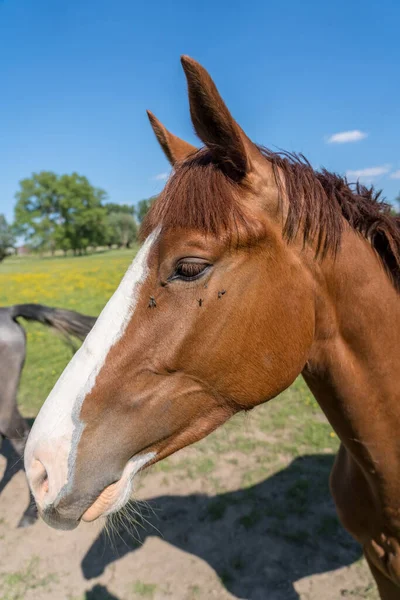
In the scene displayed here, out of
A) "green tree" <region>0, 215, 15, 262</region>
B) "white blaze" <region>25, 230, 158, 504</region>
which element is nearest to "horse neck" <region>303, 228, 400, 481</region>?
"white blaze" <region>25, 230, 158, 504</region>

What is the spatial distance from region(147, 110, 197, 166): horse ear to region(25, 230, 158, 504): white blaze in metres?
0.67

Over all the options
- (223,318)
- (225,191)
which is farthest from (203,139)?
(223,318)

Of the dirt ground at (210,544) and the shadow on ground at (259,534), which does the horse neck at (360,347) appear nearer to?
the dirt ground at (210,544)

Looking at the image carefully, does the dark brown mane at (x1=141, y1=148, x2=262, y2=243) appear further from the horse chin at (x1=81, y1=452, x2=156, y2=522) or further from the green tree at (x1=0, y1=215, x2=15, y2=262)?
the green tree at (x1=0, y1=215, x2=15, y2=262)

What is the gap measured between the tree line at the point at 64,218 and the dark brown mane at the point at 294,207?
7016 centimetres

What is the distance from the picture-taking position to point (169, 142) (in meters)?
1.87

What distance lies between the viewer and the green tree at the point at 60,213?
232 ft

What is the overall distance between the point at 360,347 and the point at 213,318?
26.9 inches

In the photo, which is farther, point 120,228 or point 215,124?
point 120,228

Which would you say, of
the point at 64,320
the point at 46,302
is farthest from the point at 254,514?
the point at 46,302

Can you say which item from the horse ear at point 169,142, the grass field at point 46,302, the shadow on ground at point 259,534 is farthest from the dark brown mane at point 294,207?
the shadow on ground at point 259,534

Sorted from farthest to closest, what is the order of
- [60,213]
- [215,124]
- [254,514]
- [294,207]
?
[60,213], [254,514], [294,207], [215,124]

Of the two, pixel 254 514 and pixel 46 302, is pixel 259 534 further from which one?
pixel 46 302

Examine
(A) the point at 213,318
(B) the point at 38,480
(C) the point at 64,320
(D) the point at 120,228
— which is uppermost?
(D) the point at 120,228
